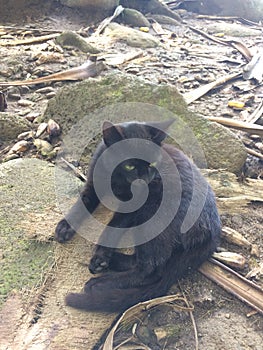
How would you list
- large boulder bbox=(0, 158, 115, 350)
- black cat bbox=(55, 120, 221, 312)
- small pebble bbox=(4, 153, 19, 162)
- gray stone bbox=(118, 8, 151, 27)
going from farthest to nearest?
gray stone bbox=(118, 8, 151, 27) < small pebble bbox=(4, 153, 19, 162) < black cat bbox=(55, 120, 221, 312) < large boulder bbox=(0, 158, 115, 350)

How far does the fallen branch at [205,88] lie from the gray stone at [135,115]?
2.52 feet

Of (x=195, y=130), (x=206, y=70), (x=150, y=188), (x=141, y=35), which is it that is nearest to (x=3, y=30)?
(x=141, y=35)

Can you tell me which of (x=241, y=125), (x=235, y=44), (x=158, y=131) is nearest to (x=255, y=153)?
(x=241, y=125)

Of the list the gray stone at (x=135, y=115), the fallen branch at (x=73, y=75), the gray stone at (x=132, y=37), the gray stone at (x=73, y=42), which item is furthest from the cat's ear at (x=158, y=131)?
the gray stone at (x=132, y=37)

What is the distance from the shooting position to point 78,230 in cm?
244

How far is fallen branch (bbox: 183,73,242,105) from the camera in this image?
4.36 metres

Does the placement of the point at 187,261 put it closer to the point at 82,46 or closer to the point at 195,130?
the point at 195,130

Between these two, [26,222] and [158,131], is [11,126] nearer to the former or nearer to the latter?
[26,222]

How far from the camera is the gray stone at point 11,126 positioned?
3.46 meters

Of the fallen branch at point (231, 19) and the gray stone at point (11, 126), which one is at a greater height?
the gray stone at point (11, 126)

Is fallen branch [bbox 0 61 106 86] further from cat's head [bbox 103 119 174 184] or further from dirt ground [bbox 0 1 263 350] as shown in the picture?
cat's head [bbox 103 119 174 184]

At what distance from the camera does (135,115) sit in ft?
11.1

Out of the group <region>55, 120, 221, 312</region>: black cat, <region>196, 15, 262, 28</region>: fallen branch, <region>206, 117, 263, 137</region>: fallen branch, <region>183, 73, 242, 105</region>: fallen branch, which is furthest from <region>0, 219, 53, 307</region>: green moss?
<region>196, 15, 262, 28</region>: fallen branch

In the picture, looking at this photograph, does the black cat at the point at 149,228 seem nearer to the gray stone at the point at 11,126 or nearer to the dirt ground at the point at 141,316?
the dirt ground at the point at 141,316
